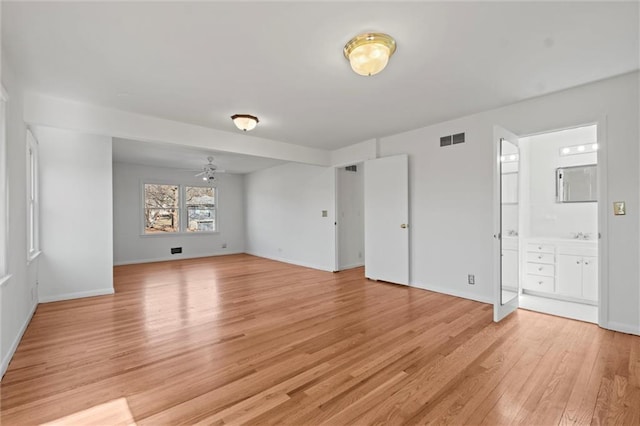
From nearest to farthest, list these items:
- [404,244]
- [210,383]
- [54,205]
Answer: [210,383]
[54,205]
[404,244]

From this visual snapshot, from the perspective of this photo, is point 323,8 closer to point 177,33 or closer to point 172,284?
point 177,33

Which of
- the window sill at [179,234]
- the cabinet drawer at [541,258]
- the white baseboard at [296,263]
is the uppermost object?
the window sill at [179,234]

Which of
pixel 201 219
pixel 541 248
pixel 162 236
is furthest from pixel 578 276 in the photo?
pixel 162 236

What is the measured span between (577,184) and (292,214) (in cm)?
543

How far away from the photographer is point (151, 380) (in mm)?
2133

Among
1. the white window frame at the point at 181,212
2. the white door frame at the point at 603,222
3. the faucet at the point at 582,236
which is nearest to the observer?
the white door frame at the point at 603,222

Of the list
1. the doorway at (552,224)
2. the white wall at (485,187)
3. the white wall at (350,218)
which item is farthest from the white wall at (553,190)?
the white wall at (350,218)

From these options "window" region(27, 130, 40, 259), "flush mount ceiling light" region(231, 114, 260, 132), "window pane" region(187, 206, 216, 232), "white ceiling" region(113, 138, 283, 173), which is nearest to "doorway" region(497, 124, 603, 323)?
"flush mount ceiling light" region(231, 114, 260, 132)

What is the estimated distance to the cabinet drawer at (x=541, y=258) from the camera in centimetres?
415

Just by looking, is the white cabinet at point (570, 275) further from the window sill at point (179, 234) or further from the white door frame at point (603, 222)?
the window sill at point (179, 234)

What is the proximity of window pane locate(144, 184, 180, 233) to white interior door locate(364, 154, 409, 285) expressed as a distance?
5.62 meters

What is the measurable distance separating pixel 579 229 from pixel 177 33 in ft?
18.3

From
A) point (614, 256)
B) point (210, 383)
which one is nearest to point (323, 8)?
point (210, 383)

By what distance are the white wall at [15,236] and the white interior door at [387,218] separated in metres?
4.57
